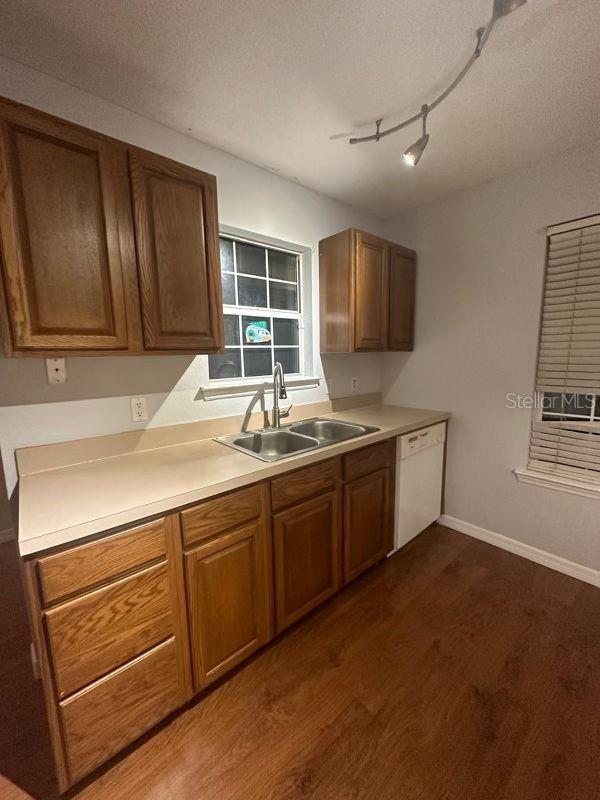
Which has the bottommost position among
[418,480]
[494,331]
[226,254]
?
[418,480]

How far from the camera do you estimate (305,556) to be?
1583 millimetres

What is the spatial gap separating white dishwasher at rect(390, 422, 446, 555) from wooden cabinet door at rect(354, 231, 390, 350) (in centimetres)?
72

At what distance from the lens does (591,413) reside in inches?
74.5

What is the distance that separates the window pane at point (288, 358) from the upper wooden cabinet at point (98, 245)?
826 mm

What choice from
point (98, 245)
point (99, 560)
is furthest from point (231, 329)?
point (99, 560)

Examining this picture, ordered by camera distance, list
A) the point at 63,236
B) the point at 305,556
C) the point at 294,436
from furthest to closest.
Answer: the point at 294,436, the point at 305,556, the point at 63,236

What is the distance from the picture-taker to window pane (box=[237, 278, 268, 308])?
6.69 ft

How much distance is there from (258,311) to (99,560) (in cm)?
159

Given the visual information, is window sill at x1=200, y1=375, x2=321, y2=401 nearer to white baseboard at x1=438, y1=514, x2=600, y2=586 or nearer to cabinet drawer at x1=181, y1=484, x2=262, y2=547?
cabinet drawer at x1=181, y1=484, x2=262, y2=547

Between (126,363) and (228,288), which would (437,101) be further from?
(126,363)

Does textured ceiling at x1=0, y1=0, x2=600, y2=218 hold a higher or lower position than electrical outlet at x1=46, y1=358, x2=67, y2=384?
higher

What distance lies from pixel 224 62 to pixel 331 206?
4.10ft

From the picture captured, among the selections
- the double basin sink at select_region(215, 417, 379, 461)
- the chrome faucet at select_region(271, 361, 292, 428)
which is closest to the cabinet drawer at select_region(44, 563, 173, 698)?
the double basin sink at select_region(215, 417, 379, 461)

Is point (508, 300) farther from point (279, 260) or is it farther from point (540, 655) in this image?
point (540, 655)
